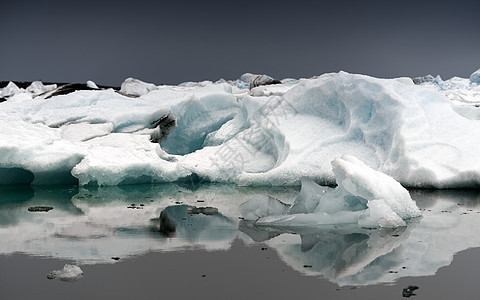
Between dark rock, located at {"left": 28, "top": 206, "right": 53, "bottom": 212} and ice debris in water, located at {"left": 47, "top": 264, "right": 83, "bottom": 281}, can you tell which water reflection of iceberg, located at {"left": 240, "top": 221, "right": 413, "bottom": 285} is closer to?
ice debris in water, located at {"left": 47, "top": 264, "right": 83, "bottom": 281}

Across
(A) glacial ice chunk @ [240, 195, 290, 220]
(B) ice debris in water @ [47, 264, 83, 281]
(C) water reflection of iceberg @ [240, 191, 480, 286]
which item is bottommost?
(C) water reflection of iceberg @ [240, 191, 480, 286]

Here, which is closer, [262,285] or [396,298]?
[396,298]

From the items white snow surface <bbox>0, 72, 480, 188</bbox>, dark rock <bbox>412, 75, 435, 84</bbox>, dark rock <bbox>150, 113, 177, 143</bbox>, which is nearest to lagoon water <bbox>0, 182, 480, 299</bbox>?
white snow surface <bbox>0, 72, 480, 188</bbox>

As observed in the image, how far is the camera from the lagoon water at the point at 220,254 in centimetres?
205

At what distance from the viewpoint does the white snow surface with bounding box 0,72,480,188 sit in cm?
505

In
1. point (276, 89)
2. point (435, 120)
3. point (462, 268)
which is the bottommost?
point (462, 268)

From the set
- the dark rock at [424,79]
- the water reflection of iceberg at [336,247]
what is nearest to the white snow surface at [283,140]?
the water reflection of iceberg at [336,247]

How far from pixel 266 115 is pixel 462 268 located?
13.5 ft

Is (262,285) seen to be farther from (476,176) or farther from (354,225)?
(476,176)

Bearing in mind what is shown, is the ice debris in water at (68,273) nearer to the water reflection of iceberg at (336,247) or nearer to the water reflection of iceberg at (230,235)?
the water reflection of iceberg at (230,235)

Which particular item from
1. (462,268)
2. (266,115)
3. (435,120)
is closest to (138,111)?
(266,115)

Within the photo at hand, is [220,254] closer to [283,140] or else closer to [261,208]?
[261,208]

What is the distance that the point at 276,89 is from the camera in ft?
35.9

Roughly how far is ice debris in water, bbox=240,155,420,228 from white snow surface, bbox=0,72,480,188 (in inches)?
66.8
